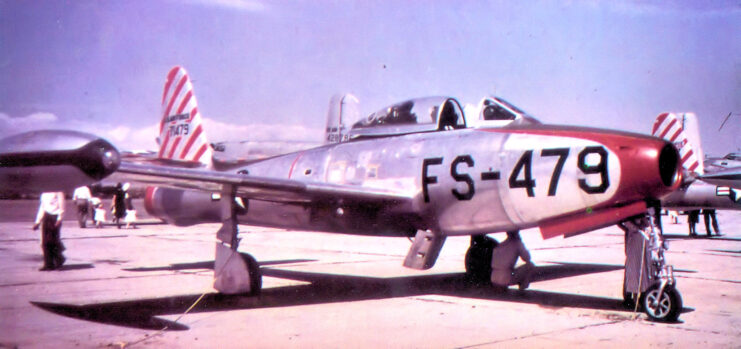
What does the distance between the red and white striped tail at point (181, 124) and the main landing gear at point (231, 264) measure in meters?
4.02

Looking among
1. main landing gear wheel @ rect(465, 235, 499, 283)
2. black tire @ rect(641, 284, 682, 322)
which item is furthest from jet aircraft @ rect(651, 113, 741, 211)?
black tire @ rect(641, 284, 682, 322)

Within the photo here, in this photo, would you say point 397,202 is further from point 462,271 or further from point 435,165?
point 462,271

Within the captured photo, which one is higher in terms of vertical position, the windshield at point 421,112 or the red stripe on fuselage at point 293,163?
the windshield at point 421,112

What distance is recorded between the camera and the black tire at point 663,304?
6445 mm

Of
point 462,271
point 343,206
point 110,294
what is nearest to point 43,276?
point 110,294

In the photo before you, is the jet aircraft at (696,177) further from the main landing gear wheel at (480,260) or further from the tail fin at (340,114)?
the tail fin at (340,114)

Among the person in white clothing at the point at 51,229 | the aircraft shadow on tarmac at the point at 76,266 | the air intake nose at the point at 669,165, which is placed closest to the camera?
the air intake nose at the point at 669,165

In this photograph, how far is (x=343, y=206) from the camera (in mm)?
8672

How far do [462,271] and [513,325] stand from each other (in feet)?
16.4

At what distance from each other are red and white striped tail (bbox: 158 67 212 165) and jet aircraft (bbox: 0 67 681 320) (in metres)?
1.93

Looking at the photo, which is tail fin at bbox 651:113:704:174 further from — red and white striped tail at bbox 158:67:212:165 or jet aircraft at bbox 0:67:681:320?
red and white striped tail at bbox 158:67:212:165

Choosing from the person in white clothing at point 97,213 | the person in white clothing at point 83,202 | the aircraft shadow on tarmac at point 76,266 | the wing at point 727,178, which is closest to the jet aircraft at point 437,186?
the aircraft shadow on tarmac at point 76,266

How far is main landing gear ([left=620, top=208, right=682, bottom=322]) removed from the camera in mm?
6508

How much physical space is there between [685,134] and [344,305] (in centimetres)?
1657
